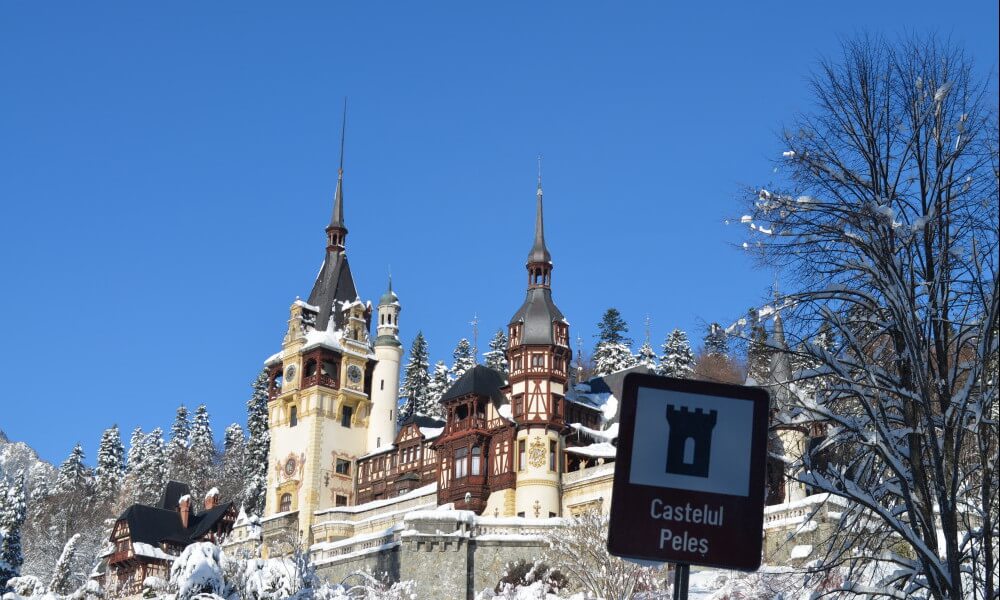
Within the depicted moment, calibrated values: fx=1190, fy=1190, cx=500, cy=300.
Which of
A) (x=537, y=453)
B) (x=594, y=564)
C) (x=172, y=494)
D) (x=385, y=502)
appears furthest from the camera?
(x=172, y=494)

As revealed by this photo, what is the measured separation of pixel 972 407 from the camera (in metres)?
13.7

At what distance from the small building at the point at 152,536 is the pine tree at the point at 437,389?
16988 mm

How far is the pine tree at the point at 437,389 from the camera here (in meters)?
86.2

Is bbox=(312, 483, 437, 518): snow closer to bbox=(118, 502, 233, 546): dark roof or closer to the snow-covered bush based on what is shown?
bbox=(118, 502, 233, 546): dark roof

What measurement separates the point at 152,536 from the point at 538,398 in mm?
30071

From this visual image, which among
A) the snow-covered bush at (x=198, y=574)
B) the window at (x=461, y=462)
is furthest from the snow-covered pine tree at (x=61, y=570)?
the window at (x=461, y=462)

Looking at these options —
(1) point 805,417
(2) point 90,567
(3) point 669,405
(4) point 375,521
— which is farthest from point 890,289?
(2) point 90,567

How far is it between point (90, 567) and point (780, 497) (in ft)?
174

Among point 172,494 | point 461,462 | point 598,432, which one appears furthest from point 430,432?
point 172,494

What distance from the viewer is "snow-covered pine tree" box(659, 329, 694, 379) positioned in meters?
82.5

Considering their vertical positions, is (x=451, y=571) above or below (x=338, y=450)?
below

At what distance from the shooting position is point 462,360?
9644cm

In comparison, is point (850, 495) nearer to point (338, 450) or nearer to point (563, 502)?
point (563, 502)

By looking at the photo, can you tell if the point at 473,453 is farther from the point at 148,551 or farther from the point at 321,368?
the point at 148,551
